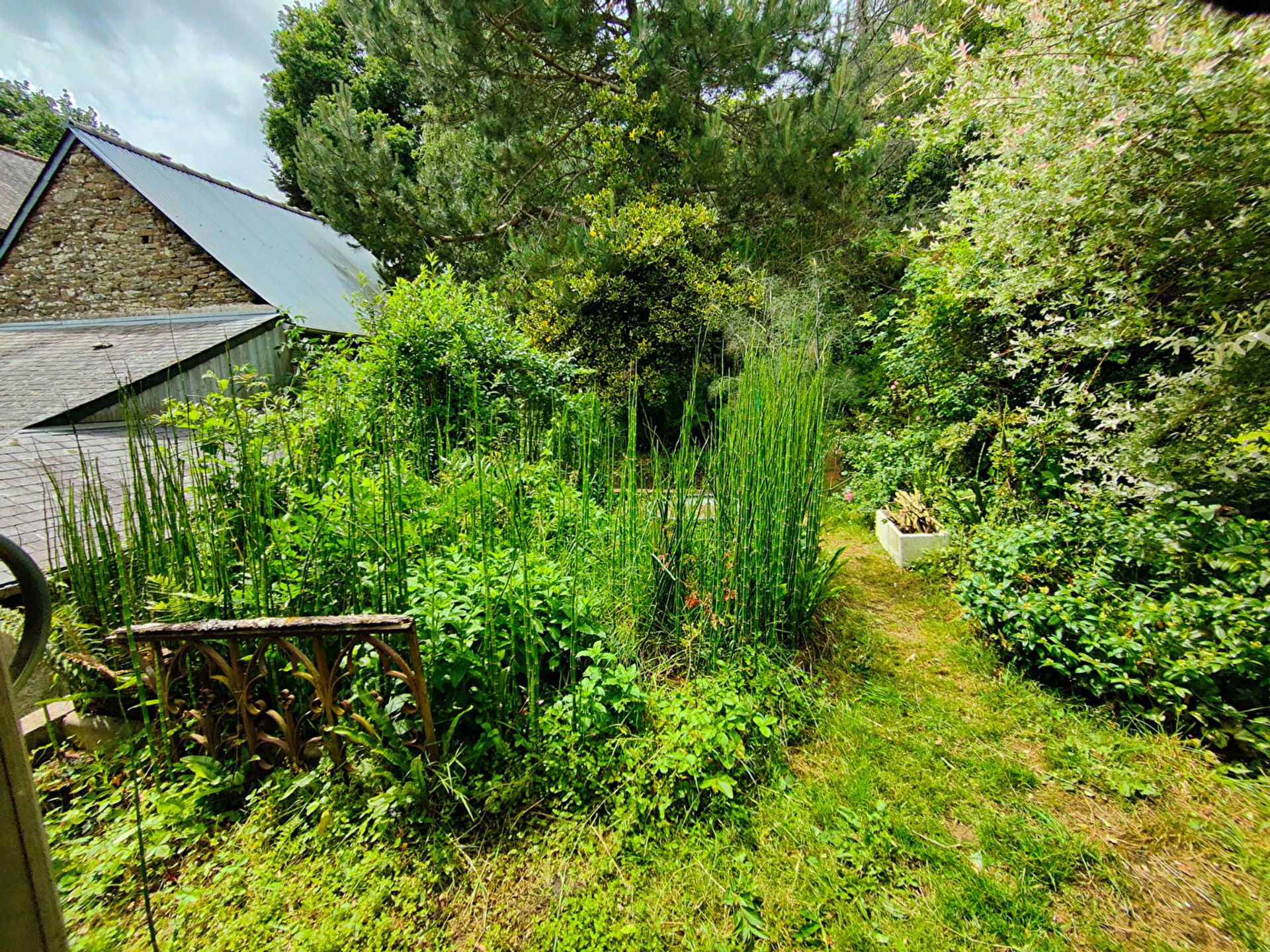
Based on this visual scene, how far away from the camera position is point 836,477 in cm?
470

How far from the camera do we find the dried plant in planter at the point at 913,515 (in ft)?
10.9

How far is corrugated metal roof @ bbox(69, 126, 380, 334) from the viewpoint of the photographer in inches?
274

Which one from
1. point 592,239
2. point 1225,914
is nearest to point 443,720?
point 1225,914

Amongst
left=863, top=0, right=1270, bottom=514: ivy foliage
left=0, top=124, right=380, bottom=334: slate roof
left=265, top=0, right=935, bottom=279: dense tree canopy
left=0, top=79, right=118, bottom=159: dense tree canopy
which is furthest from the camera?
left=0, top=79, right=118, bottom=159: dense tree canopy

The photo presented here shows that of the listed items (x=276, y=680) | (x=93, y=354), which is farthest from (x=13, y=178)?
(x=276, y=680)

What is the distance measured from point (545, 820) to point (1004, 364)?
3455 millimetres

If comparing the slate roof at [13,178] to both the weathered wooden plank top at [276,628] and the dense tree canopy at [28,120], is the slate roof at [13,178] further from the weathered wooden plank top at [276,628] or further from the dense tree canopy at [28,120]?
the weathered wooden plank top at [276,628]

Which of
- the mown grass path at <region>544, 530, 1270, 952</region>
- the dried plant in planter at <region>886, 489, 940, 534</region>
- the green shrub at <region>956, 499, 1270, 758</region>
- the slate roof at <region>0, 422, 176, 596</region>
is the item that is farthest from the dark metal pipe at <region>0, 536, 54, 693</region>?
the dried plant in planter at <region>886, 489, 940, 534</region>

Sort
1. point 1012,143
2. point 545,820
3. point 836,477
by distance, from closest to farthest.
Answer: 1. point 545,820
2. point 1012,143
3. point 836,477

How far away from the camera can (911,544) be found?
3172 mm

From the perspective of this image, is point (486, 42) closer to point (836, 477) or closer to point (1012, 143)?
point (1012, 143)

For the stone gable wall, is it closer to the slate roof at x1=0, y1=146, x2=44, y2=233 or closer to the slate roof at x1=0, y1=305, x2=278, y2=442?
the slate roof at x1=0, y1=305, x2=278, y2=442

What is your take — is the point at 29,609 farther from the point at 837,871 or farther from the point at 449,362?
the point at 449,362

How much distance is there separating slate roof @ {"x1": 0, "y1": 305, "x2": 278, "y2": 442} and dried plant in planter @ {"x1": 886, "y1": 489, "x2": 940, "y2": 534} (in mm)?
4804
